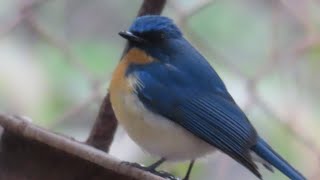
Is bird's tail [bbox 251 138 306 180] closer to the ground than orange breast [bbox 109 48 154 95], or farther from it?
closer to the ground

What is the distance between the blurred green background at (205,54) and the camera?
6.35 ft

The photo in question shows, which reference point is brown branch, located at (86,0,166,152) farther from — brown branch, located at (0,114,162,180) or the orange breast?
brown branch, located at (0,114,162,180)

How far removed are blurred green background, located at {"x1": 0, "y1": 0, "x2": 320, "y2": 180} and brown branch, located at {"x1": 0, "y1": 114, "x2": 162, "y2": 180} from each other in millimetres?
699

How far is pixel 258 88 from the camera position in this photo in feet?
6.35

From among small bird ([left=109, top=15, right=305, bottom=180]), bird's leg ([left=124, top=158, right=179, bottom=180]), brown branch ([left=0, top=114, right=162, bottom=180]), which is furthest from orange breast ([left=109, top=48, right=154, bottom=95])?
brown branch ([left=0, top=114, right=162, bottom=180])

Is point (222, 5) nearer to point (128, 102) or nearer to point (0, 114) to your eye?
point (128, 102)

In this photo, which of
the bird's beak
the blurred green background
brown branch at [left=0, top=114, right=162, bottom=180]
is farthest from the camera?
the blurred green background

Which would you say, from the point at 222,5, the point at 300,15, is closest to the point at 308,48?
the point at 300,15

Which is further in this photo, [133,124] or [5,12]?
[5,12]

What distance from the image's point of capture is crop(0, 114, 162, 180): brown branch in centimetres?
118

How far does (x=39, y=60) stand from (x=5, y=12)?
12 centimetres

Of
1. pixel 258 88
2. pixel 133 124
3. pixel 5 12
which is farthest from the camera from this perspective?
pixel 5 12

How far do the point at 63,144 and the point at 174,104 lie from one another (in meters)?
0.31

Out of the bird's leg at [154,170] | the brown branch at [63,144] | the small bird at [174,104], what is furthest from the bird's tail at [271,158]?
the brown branch at [63,144]
